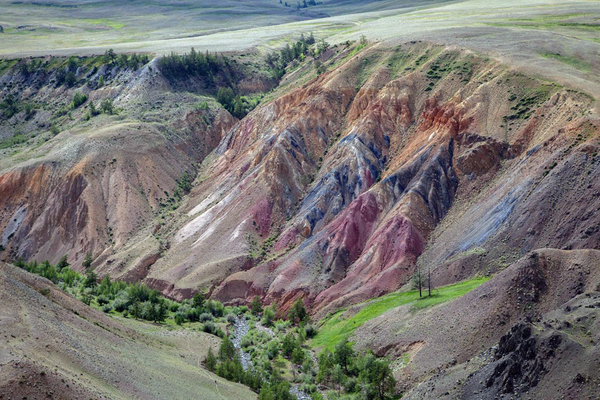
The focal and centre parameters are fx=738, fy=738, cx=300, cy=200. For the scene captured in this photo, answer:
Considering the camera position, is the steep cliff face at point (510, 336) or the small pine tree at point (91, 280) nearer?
the steep cliff face at point (510, 336)

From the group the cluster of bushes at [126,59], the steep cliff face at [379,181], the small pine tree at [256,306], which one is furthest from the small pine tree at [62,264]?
the cluster of bushes at [126,59]

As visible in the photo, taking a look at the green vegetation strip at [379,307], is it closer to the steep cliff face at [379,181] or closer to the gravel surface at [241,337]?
the steep cliff face at [379,181]

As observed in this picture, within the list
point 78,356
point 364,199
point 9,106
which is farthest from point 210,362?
point 9,106

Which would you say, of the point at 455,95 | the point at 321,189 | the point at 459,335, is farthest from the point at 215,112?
the point at 459,335

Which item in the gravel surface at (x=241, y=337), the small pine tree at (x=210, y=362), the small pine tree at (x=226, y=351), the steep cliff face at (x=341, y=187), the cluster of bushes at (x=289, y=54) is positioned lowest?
the gravel surface at (x=241, y=337)

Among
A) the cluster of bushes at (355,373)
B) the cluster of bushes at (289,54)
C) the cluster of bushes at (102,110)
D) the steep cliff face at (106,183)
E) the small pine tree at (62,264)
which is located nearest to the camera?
the cluster of bushes at (355,373)

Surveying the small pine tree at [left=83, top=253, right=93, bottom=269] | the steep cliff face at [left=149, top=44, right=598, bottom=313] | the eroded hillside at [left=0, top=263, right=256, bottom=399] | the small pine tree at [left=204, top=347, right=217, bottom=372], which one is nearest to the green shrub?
the steep cliff face at [left=149, top=44, right=598, bottom=313]

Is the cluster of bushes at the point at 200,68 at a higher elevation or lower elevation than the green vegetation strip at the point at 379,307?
higher
